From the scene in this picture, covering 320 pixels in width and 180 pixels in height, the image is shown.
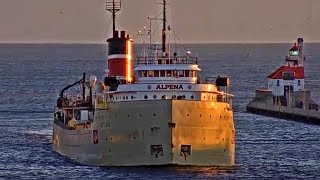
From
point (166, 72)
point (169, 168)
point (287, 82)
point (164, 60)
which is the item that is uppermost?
point (164, 60)

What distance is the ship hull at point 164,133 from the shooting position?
64500mm

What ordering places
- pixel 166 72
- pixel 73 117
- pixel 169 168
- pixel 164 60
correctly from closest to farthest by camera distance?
1. pixel 169 168
2. pixel 166 72
3. pixel 164 60
4. pixel 73 117

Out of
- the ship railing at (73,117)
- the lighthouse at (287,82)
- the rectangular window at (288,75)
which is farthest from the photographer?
the rectangular window at (288,75)

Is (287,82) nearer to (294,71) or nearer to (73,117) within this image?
(294,71)

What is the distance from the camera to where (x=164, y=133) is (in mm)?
64438

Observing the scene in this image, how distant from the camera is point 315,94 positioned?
143 m

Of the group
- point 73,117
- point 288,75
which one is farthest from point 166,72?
point 288,75

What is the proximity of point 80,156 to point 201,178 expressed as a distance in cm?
988

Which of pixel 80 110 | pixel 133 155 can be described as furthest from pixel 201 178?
pixel 80 110

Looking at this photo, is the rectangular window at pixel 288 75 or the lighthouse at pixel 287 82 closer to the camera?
the lighthouse at pixel 287 82

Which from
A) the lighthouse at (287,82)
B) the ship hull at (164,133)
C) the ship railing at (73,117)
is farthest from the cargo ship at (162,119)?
the lighthouse at (287,82)

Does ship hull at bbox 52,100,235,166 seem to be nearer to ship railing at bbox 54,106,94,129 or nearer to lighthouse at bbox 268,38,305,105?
ship railing at bbox 54,106,94,129

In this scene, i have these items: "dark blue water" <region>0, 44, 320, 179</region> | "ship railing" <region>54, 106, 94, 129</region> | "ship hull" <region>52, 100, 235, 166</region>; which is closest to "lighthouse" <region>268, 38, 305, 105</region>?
"dark blue water" <region>0, 44, 320, 179</region>

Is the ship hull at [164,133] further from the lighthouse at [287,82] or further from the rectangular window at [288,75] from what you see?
the rectangular window at [288,75]
